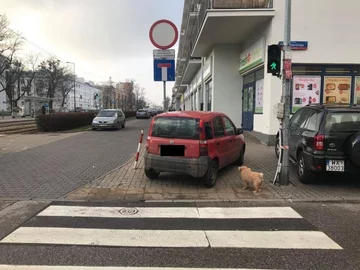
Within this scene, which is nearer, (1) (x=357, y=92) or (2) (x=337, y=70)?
(2) (x=337, y=70)

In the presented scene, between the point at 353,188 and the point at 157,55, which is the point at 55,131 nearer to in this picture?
the point at 157,55

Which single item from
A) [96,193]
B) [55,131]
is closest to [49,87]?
[55,131]

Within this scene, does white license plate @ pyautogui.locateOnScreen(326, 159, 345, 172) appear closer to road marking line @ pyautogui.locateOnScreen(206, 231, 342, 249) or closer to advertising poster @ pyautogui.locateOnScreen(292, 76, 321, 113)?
road marking line @ pyautogui.locateOnScreen(206, 231, 342, 249)

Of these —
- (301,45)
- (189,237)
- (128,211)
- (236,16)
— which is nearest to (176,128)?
(128,211)

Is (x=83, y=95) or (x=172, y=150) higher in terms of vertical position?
(x=83, y=95)

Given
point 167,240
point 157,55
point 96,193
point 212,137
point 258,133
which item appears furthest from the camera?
point 258,133

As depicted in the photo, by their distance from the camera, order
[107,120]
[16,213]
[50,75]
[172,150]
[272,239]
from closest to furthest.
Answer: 1. [272,239]
2. [16,213]
3. [172,150]
4. [107,120]
5. [50,75]

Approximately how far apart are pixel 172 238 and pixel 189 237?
23 centimetres

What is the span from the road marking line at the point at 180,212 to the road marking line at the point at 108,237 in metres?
0.65

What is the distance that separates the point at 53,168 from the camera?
28.3ft

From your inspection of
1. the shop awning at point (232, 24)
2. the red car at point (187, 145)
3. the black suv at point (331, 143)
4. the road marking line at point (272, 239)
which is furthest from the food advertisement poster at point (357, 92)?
the road marking line at point (272, 239)

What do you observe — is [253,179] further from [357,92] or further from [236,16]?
[357,92]

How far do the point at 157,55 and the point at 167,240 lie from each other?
183 inches

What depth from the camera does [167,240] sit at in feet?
13.6
